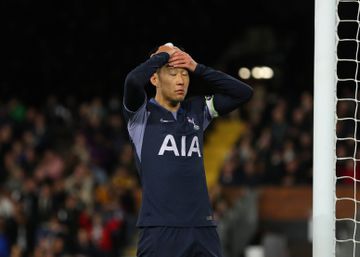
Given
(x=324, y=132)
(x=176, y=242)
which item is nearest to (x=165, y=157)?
(x=176, y=242)

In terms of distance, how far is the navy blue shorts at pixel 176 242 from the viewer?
16.6 feet

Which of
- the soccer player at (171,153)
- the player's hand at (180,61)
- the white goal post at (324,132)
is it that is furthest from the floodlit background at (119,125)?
the player's hand at (180,61)

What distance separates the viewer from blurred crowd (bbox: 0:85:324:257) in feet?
46.4

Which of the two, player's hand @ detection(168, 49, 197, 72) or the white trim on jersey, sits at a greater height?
player's hand @ detection(168, 49, 197, 72)

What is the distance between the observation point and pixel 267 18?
79.3 feet

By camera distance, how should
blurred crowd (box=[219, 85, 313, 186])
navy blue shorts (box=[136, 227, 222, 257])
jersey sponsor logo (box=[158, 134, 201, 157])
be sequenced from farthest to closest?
blurred crowd (box=[219, 85, 313, 186])
jersey sponsor logo (box=[158, 134, 201, 157])
navy blue shorts (box=[136, 227, 222, 257])

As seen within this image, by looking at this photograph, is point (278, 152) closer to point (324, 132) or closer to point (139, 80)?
point (324, 132)

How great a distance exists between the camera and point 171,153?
17.0 feet

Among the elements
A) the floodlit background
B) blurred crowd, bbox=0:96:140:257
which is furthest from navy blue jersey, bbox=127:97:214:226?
blurred crowd, bbox=0:96:140:257

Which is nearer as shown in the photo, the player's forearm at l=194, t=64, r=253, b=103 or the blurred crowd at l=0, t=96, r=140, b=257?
the player's forearm at l=194, t=64, r=253, b=103

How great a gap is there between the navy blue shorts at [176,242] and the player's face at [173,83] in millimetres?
766

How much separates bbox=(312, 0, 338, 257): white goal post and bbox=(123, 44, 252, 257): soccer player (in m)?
0.45

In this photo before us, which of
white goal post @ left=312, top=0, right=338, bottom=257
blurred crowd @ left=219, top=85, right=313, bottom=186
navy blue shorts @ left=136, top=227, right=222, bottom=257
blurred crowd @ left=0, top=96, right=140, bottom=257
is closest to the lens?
navy blue shorts @ left=136, top=227, right=222, bottom=257

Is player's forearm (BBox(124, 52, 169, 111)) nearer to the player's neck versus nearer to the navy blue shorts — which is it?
the player's neck
